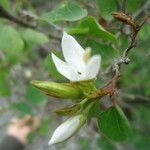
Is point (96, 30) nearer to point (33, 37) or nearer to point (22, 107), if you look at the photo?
point (33, 37)

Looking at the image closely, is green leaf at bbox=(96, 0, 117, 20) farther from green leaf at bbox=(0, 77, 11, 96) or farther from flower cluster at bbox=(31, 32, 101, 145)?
green leaf at bbox=(0, 77, 11, 96)

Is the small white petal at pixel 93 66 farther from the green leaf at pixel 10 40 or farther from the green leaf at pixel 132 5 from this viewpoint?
the green leaf at pixel 10 40

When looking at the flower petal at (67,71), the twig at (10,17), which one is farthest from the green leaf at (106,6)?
the twig at (10,17)

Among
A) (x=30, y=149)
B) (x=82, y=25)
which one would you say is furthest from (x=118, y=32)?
(x=30, y=149)

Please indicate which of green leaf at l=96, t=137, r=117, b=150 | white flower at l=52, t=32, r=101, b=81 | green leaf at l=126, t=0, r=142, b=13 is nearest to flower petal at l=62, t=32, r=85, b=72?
white flower at l=52, t=32, r=101, b=81

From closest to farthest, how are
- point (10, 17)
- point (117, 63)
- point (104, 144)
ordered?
point (117, 63)
point (10, 17)
point (104, 144)

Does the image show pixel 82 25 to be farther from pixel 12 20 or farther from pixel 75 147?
pixel 75 147

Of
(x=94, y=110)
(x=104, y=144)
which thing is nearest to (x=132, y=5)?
(x=94, y=110)
